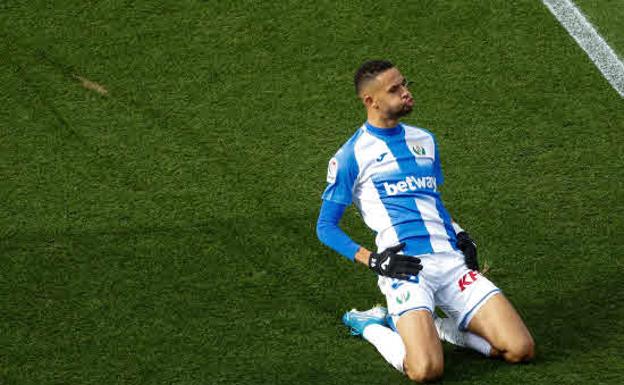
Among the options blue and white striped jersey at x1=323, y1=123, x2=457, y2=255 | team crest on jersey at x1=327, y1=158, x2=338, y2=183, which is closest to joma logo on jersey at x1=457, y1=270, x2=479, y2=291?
blue and white striped jersey at x1=323, y1=123, x2=457, y2=255

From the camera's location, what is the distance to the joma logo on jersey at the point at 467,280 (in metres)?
6.73

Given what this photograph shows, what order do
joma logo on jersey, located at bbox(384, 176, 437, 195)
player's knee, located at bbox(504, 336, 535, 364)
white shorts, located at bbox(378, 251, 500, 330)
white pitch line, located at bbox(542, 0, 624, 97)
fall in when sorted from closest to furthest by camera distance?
player's knee, located at bbox(504, 336, 535, 364) < white shorts, located at bbox(378, 251, 500, 330) < joma logo on jersey, located at bbox(384, 176, 437, 195) < white pitch line, located at bbox(542, 0, 624, 97)

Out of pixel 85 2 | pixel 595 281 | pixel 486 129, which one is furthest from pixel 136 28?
pixel 595 281

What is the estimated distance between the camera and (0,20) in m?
9.62

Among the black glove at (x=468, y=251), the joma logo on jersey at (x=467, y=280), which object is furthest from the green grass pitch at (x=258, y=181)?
the black glove at (x=468, y=251)

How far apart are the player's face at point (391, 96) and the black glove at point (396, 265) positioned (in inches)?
32.5

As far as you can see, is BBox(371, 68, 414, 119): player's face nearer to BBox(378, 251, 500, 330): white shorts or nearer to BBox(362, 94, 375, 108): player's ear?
BBox(362, 94, 375, 108): player's ear

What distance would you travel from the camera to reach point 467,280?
22.1 ft

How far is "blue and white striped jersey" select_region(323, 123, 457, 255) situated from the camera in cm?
677

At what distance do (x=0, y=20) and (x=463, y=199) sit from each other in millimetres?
4064

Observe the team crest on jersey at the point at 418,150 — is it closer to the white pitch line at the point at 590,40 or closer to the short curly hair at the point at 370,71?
the short curly hair at the point at 370,71

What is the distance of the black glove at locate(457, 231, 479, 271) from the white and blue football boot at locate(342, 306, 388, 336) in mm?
566

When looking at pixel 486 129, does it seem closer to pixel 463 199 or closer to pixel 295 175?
pixel 463 199

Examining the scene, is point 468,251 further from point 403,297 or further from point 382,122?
point 382,122
